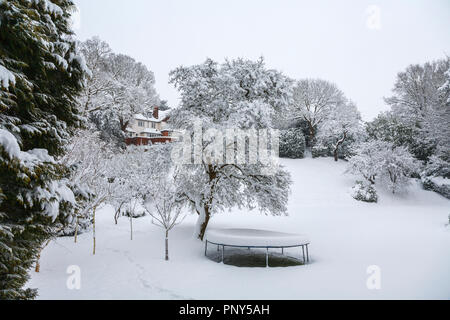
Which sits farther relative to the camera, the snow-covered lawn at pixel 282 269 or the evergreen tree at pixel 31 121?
the snow-covered lawn at pixel 282 269

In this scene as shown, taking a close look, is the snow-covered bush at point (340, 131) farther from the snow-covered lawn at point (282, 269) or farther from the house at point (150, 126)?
the house at point (150, 126)

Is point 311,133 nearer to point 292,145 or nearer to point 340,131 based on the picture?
point 292,145

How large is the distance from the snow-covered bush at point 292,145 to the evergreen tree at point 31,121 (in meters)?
29.0

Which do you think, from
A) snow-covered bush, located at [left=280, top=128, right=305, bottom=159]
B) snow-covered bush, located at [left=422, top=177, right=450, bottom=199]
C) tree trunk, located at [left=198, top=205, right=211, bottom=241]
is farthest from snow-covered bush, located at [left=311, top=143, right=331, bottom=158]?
tree trunk, located at [left=198, top=205, right=211, bottom=241]

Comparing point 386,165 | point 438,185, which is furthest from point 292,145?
point 438,185

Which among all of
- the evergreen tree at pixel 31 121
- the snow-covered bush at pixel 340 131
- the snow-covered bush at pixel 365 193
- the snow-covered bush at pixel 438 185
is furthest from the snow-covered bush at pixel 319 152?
the evergreen tree at pixel 31 121

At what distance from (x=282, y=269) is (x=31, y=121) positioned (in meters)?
8.26

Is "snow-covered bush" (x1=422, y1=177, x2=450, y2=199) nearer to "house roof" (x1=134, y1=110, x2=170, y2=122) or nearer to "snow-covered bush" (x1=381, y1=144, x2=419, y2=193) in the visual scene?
"snow-covered bush" (x1=381, y1=144, x2=419, y2=193)

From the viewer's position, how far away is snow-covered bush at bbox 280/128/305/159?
32438 millimetres

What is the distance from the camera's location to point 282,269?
8.91 metres

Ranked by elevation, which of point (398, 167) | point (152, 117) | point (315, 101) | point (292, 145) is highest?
point (152, 117)

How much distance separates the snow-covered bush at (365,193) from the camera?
21678 mm
